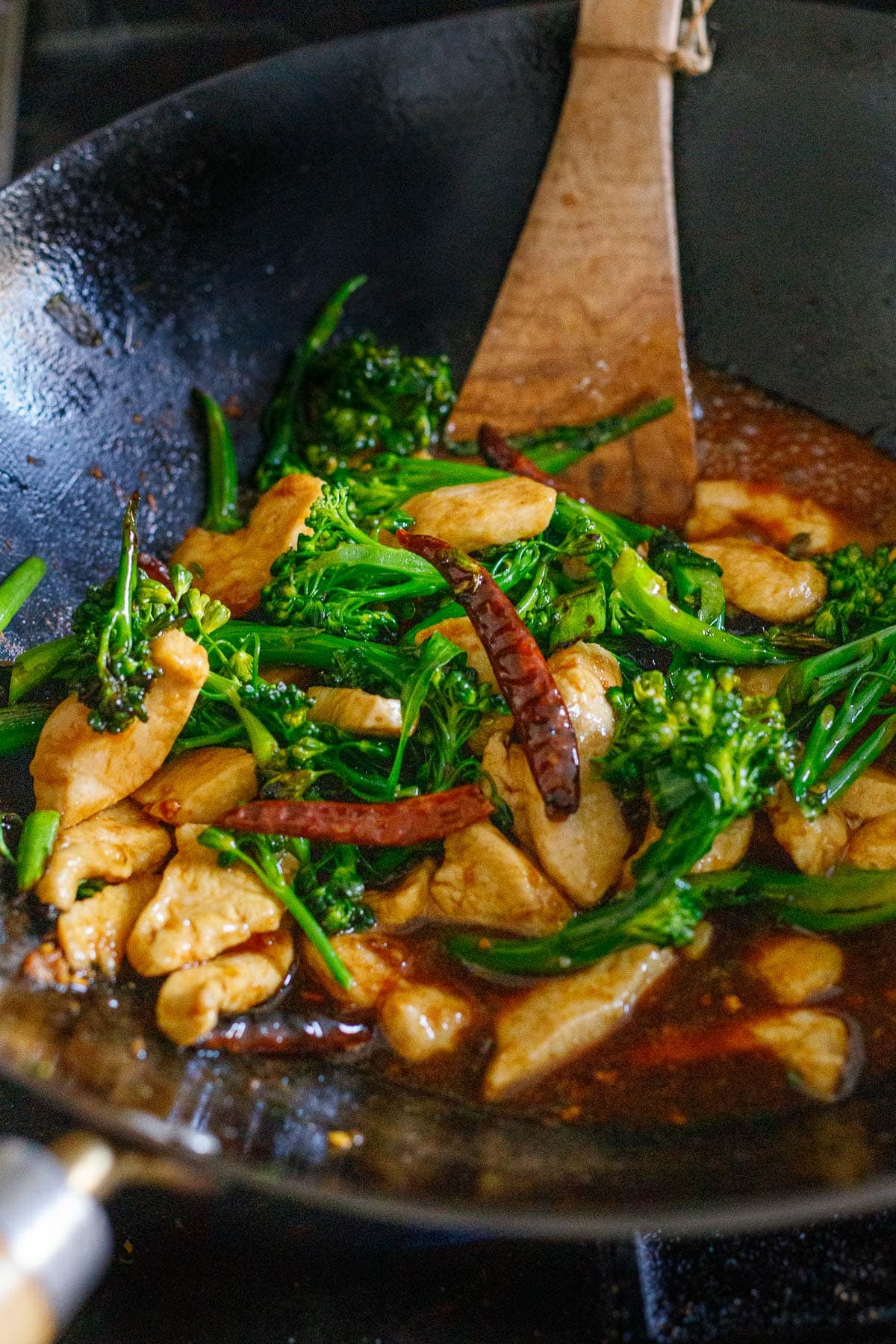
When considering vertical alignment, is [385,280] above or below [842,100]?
below

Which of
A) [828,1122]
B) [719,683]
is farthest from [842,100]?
[828,1122]

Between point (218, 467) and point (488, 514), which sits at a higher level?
point (488, 514)

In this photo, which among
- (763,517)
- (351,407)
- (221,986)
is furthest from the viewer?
(351,407)

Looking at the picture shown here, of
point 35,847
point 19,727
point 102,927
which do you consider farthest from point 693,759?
point 19,727

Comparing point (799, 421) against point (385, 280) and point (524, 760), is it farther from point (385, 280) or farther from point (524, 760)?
point (524, 760)

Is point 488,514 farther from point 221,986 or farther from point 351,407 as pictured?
point 221,986

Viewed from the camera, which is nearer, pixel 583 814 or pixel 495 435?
pixel 583 814

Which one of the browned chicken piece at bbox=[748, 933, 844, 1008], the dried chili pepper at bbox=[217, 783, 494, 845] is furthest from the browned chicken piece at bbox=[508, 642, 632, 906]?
the browned chicken piece at bbox=[748, 933, 844, 1008]
